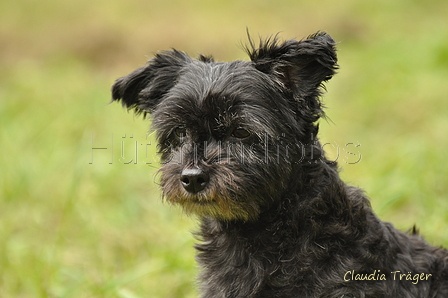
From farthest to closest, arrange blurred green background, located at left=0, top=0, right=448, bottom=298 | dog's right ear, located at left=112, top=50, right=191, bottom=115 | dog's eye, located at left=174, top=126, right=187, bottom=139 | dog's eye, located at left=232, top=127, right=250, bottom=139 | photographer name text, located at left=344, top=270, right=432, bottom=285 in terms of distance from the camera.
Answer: blurred green background, located at left=0, top=0, right=448, bottom=298
dog's right ear, located at left=112, top=50, right=191, bottom=115
dog's eye, located at left=174, top=126, right=187, bottom=139
dog's eye, located at left=232, top=127, right=250, bottom=139
photographer name text, located at left=344, top=270, right=432, bottom=285

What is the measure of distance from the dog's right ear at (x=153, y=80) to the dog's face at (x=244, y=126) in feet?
1.03

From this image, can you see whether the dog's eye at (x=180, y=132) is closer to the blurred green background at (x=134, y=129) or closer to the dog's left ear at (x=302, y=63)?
the blurred green background at (x=134, y=129)

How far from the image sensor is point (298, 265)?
3.38 metres

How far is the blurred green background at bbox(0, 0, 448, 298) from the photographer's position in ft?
18.4

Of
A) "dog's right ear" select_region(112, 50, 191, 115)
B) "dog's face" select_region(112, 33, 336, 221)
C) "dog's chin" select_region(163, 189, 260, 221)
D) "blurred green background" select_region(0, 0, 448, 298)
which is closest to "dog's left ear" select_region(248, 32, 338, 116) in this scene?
"dog's face" select_region(112, 33, 336, 221)

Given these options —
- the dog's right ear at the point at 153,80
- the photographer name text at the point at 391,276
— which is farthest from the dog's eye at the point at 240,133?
the photographer name text at the point at 391,276

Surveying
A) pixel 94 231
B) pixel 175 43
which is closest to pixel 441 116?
pixel 94 231

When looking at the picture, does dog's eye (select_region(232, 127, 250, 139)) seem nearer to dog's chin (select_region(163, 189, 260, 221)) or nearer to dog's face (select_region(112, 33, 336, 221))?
dog's face (select_region(112, 33, 336, 221))

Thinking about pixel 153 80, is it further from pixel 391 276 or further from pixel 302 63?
pixel 391 276

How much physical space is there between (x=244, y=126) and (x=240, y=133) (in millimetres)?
86

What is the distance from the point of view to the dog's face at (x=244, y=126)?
344cm

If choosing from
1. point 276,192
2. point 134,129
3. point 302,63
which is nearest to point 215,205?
point 276,192

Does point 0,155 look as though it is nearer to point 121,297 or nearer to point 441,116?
point 121,297

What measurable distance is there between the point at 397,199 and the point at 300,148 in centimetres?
311
